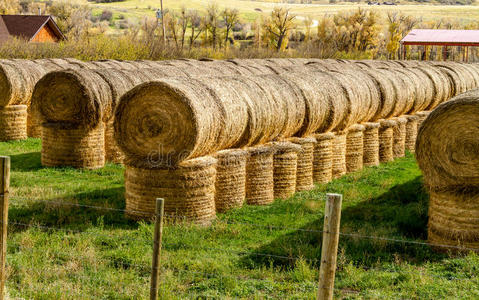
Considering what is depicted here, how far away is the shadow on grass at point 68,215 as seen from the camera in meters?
10.9

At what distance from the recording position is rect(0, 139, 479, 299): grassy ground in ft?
26.6

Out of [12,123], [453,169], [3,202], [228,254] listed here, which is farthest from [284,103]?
[12,123]

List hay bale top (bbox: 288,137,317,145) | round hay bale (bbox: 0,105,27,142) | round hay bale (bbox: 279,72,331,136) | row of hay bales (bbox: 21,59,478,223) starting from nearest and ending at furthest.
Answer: row of hay bales (bbox: 21,59,478,223) → hay bale top (bbox: 288,137,317,145) → round hay bale (bbox: 279,72,331,136) → round hay bale (bbox: 0,105,27,142)

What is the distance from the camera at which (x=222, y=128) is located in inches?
467

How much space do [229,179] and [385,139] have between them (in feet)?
25.9

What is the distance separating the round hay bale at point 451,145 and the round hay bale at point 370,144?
7522 millimetres

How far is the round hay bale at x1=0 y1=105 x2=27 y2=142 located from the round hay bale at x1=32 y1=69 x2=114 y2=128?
4017mm

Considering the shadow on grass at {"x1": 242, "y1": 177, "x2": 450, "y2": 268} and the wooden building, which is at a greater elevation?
the wooden building

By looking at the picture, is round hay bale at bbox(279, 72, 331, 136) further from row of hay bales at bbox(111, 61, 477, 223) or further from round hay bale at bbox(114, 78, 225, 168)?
round hay bale at bbox(114, 78, 225, 168)

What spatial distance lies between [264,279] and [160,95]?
168 inches

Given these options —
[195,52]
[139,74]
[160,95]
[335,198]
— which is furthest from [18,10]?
[335,198]

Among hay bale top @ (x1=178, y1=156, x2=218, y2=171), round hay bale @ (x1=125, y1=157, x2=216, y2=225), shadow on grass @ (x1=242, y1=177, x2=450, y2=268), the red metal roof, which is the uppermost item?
the red metal roof

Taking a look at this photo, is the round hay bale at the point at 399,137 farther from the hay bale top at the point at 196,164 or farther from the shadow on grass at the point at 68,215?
the shadow on grass at the point at 68,215

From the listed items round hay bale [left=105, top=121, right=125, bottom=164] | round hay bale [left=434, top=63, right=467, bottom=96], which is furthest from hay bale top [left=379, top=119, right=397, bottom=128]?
round hay bale [left=105, top=121, right=125, bottom=164]
